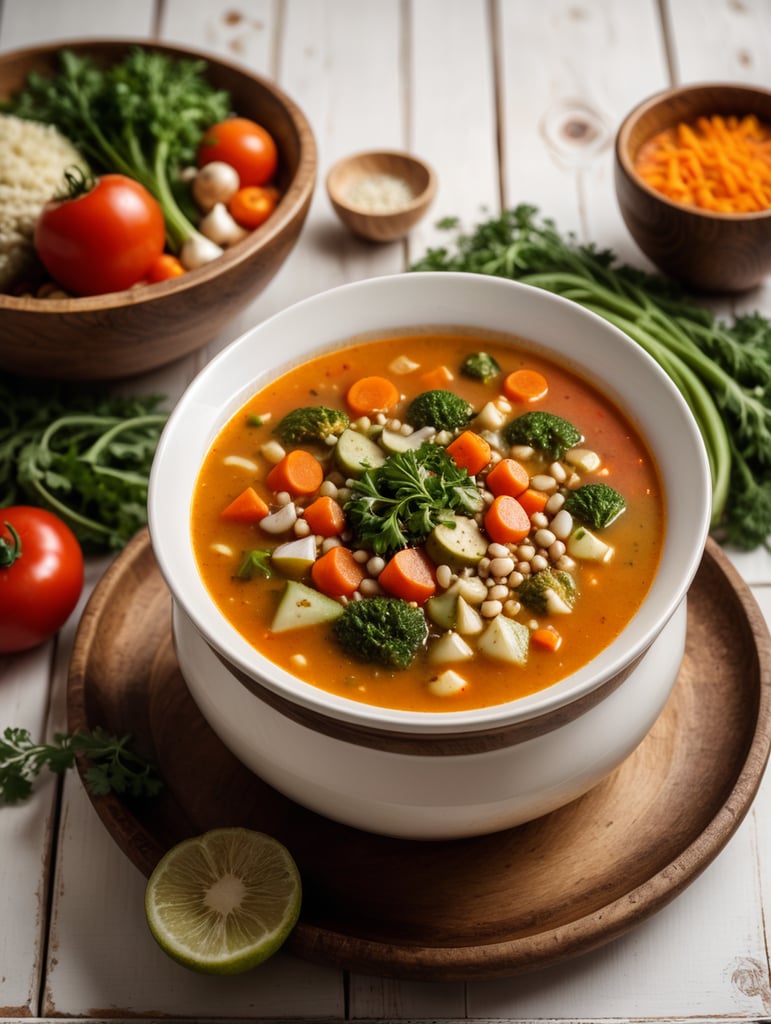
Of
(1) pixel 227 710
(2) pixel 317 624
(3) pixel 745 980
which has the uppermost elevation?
(2) pixel 317 624

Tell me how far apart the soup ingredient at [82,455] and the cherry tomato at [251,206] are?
29.3 inches

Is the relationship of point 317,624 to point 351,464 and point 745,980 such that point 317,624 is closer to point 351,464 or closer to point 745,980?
point 351,464

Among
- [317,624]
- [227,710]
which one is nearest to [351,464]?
[317,624]

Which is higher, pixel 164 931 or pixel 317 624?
pixel 317 624

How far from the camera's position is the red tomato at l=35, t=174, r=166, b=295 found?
366 centimetres

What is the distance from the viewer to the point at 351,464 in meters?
2.68

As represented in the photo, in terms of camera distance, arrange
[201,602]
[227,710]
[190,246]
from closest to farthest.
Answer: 1. [201,602]
2. [227,710]
3. [190,246]

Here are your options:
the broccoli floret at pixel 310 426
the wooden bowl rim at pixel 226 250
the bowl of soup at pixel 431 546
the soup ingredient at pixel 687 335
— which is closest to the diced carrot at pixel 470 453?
the bowl of soup at pixel 431 546

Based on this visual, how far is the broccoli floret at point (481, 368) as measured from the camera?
9.43 ft

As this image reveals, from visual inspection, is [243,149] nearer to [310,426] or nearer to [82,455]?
[82,455]

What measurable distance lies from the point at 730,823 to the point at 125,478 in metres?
1.93

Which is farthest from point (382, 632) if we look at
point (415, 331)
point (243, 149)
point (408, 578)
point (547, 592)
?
point (243, 149)

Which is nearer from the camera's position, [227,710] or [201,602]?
[201,602]

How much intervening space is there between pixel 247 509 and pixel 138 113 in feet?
6.80
